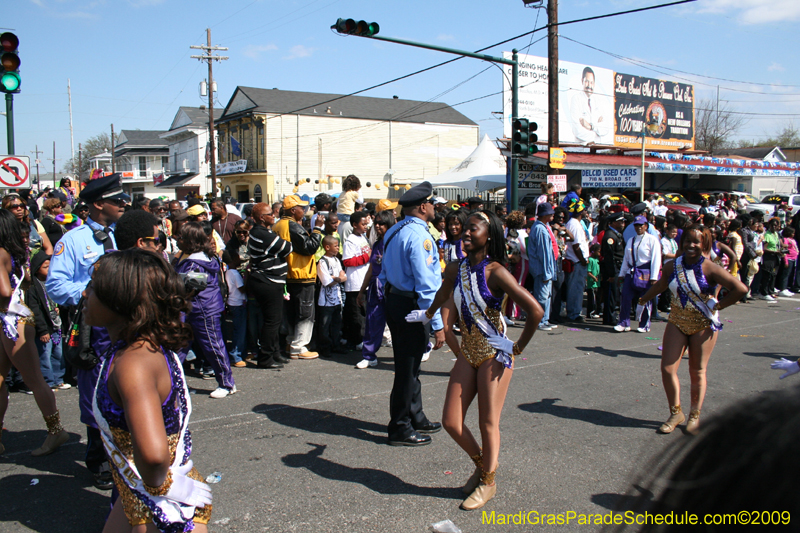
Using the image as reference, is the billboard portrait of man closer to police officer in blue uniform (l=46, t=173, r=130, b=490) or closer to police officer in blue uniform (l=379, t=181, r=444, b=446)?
police officer in blue uniform (l=379, t=181, r=444, b=446)

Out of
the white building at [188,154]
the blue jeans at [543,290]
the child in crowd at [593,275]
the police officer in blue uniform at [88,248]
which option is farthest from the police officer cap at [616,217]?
the white building at [188,154]

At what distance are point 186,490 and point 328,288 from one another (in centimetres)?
559

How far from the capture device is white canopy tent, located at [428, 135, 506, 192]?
72.1ft

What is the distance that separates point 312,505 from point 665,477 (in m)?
3.31

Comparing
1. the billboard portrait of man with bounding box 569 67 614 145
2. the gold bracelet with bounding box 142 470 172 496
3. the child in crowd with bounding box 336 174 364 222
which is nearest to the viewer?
the gold bracelet with bounding box 142 470 172 496

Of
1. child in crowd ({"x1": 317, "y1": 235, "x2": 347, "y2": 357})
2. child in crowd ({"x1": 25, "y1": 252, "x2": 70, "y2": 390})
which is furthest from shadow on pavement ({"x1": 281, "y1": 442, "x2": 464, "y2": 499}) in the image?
child in crowd ({"x1": 317, "y1": 235, "x2": 347, "y2": 357})

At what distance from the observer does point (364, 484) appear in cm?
405

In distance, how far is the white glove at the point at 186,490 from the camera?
2127mm

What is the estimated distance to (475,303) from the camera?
152 inches

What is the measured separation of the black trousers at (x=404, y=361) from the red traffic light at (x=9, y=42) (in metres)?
7.28

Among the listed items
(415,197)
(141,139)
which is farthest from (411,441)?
(141,139)

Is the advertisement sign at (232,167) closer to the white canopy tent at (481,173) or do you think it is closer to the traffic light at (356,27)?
the white canopy tent at (481,173)

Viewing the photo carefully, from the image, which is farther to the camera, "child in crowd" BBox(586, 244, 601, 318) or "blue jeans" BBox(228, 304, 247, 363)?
"child in crowd" BBox(586, 244, 601, 318)

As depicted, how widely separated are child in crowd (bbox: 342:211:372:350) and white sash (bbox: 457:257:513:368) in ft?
12.5
